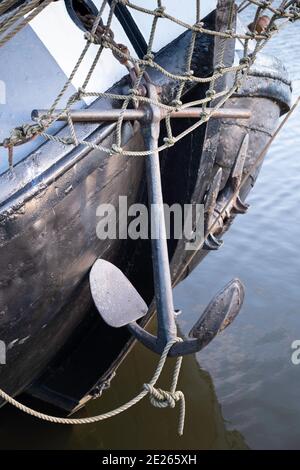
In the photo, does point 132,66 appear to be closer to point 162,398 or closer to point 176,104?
point 176,104

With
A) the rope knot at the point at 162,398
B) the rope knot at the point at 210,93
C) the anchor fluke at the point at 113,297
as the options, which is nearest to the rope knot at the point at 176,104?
the rope knot at the point at 210,93

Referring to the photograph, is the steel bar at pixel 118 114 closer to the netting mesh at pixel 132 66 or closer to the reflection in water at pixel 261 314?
the netting mesh at pixel 132 66

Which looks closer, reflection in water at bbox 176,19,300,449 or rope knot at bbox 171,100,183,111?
rope knot at bbox 171,100,183,111

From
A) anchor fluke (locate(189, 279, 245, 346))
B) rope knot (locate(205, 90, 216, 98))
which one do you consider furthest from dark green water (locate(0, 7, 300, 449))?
rope knot (locate(205, 90, 216, 98))

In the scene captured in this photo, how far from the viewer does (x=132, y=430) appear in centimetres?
345

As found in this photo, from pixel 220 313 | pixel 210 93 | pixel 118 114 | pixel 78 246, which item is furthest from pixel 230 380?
pixel 118 114

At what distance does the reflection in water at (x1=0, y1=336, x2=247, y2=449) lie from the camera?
11.0 ft

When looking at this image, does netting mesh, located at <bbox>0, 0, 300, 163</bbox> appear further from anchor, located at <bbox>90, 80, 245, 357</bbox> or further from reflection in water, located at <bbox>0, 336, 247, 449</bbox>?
reflection in water, located at <bbox>0, 336, 247, 449</bbox>

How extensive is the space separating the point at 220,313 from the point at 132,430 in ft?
5.64

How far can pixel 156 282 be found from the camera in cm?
232

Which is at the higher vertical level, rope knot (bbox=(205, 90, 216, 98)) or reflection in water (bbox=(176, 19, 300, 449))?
rope knot (bbox=(205, 90, 216, 98))

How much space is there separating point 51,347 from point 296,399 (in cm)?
161
